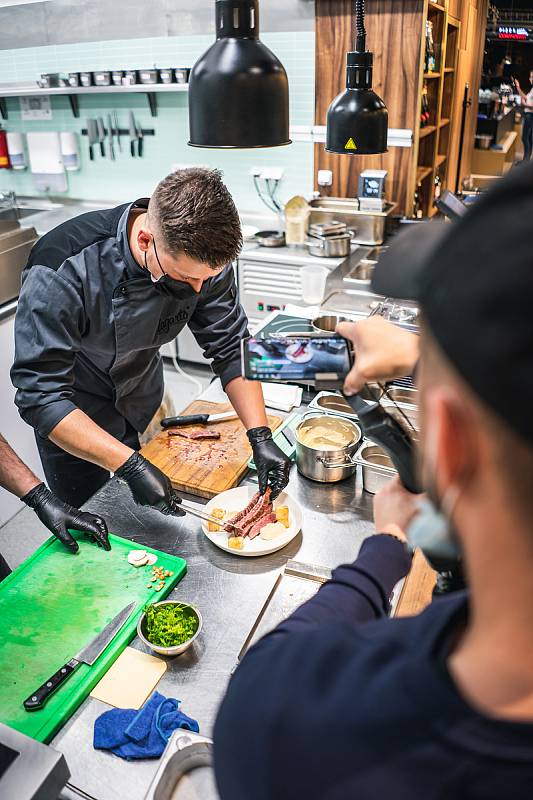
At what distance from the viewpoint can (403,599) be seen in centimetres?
138

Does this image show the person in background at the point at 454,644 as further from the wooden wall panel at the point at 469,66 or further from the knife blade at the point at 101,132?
the wooden wall panel at the point at 469,66

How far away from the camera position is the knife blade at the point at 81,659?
1.22m

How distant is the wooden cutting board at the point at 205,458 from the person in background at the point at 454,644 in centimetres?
124

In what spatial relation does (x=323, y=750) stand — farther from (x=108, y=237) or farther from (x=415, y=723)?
(x=108, y=237)

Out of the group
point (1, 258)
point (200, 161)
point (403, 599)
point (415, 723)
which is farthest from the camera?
point (200, 161)

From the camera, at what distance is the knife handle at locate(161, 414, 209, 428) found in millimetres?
2123

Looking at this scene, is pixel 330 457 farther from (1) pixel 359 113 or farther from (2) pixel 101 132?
(2) pixel 101 132

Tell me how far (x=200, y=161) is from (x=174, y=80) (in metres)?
0.62

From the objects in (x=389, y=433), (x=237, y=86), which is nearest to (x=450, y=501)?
(x=389, y=433)

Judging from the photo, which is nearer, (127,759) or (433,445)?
(433,445)

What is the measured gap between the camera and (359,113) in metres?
2.25

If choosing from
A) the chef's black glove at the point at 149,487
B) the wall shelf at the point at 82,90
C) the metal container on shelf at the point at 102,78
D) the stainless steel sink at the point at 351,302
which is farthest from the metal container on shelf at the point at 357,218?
the chef's black glove at the point at 149,487

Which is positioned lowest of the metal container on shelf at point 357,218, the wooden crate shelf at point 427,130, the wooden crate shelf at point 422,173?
the metal container on shelf at point 357,218

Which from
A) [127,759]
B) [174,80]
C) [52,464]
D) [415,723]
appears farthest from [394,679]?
[174,80]
